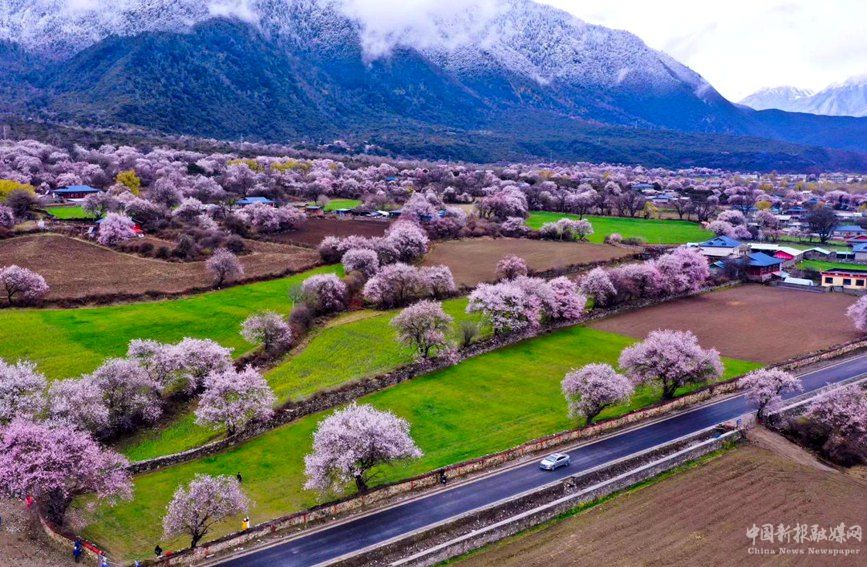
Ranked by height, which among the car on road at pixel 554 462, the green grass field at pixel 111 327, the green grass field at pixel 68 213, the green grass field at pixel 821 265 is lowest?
the green grass field at pixel 111 327

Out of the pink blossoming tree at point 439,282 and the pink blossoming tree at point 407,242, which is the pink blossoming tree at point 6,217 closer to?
the pink blossoming tree at point 407,242

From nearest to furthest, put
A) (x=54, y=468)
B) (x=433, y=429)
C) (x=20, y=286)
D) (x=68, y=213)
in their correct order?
1. (x=54, y=468)
2. (x=433, y=429)
3. (x=20, y=286)
4. (x=68, y=213)

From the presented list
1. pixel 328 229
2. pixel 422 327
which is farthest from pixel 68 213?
pixel 422 327

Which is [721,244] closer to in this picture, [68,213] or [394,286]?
[394,286]

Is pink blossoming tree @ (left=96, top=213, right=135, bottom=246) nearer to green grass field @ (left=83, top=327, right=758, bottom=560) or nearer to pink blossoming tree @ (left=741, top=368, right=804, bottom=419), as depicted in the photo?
Result: green grass field @ (left=83, top=327, right=758, bottom=560)

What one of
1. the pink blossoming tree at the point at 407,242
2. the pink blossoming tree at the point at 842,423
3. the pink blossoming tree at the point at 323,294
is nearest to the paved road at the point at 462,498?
the pink blossoming tree at the point at 842,423

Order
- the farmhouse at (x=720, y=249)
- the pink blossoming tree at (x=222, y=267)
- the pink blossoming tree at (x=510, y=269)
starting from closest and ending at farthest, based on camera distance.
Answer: the pink blossoming tree at (x=222, y=267) → the pink blossoming tree at (x=510, y=269) → the farmhouse at (x=720, y=249)
